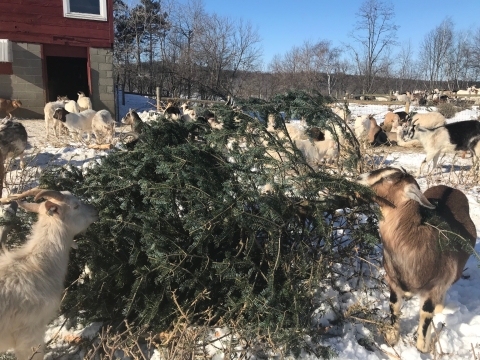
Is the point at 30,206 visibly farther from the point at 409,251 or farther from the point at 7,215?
the point at 409,251

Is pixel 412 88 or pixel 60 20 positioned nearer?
pixel 60 20

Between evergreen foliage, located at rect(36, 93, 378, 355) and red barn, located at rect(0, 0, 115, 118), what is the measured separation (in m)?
14.2

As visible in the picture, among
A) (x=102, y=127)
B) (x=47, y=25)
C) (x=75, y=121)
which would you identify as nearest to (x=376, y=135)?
(x=102, y=127)

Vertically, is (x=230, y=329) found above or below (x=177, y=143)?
below

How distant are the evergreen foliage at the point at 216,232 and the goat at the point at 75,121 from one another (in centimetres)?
910

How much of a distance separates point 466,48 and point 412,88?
7.67 metres

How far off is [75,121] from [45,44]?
5987 mm

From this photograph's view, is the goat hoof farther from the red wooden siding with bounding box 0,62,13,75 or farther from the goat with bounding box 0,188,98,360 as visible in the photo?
the red wooden siding with bounding box 0,62,13,75

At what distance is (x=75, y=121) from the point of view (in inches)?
480

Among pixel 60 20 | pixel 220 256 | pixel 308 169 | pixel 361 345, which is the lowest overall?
pixel 361 345

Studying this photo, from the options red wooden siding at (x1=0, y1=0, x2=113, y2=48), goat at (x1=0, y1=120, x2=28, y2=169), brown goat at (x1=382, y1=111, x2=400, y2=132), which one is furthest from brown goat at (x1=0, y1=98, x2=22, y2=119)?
brown goat at (x1=382, y1=111, x2=400, y2=132)

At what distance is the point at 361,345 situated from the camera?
11.8ft

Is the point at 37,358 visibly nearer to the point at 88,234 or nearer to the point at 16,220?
the point at 88,234

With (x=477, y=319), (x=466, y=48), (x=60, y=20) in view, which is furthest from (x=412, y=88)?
(x=477, y=319)
